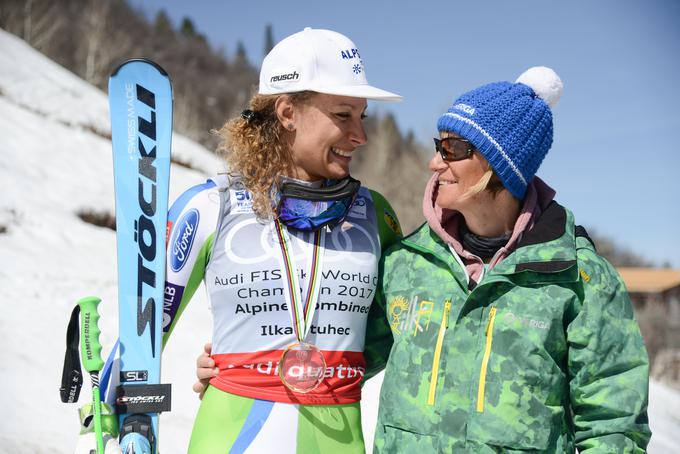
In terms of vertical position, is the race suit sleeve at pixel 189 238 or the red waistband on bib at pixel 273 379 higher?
the race suit sleeve at pixel 189 238

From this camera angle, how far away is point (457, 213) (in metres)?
2.63

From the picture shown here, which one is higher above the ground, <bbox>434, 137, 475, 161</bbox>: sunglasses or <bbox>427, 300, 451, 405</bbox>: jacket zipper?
<bbox>434, 137, 475, 161</bbox>: sunglasses

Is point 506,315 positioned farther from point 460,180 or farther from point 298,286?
point 298,286

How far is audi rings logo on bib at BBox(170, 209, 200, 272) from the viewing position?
8.36 feet

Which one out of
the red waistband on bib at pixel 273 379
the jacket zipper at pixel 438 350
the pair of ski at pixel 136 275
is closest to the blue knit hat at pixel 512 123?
the jacket zipper at pixel 438 350

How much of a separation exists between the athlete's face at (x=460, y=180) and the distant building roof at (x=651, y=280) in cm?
5225

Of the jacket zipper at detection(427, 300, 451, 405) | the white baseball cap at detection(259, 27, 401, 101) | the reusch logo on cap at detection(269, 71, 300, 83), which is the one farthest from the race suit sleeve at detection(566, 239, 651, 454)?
the reusch logo on cap at detection(269, 71, 300, 83)

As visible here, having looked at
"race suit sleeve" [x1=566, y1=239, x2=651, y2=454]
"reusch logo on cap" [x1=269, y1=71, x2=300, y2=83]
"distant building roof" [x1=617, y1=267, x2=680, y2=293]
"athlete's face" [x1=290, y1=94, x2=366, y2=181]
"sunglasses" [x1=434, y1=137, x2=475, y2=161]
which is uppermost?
"distant building roof" [x1=617, y1=267, x2=680, y2=293]

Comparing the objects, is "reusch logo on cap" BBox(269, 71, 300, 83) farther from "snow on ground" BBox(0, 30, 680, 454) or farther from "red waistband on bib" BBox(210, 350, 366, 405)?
"snow on ground" BBox(0, 30, 680, 454)

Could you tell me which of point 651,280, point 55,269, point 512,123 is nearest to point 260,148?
point 512,123

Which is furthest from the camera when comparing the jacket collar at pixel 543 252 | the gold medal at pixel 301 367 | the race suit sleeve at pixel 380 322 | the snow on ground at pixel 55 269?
the snow on ground at pixel 55 269

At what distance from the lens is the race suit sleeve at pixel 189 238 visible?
2545 mm

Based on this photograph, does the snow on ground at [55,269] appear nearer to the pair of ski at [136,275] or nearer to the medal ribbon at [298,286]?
the pair of ski at [136,275]

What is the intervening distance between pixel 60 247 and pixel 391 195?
144ft
